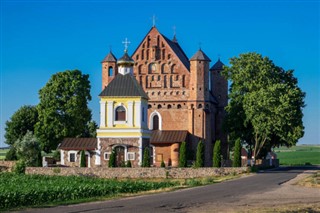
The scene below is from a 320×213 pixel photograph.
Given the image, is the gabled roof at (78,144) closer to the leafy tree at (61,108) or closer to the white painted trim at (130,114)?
the leafy tree at (61,108)

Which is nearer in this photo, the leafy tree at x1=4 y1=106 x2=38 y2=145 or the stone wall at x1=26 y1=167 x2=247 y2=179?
the stone wall at x1=26 y1=167 x2=247 y2=179

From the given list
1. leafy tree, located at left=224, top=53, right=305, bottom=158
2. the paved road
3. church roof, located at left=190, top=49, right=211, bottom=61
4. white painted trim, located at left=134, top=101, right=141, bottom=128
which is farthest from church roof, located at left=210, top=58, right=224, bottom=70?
the paved road

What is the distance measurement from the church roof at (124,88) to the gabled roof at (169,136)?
7.92 meters

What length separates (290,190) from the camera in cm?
3653

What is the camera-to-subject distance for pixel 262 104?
66.6 m

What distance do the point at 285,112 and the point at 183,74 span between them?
12.5 m

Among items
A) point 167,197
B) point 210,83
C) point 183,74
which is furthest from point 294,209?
point 210,83

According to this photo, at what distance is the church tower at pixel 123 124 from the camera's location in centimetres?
6156

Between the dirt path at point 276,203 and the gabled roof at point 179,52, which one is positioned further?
the gabled roof at point 179,52

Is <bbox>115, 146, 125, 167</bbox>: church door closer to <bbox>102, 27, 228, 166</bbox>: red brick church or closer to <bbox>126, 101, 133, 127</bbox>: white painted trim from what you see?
<bbox>126, 101, 133, 127</bbox>: white painted trim

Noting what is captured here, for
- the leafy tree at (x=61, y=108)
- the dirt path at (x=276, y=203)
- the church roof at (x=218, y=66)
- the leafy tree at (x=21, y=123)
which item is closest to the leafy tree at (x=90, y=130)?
the leafy tree at (x=61, y=108)

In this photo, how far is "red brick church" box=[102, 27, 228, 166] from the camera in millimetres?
70375

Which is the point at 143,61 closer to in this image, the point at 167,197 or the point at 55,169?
the point at 55,169

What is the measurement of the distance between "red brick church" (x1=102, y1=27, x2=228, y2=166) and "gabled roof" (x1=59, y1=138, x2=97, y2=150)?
6101 mm
